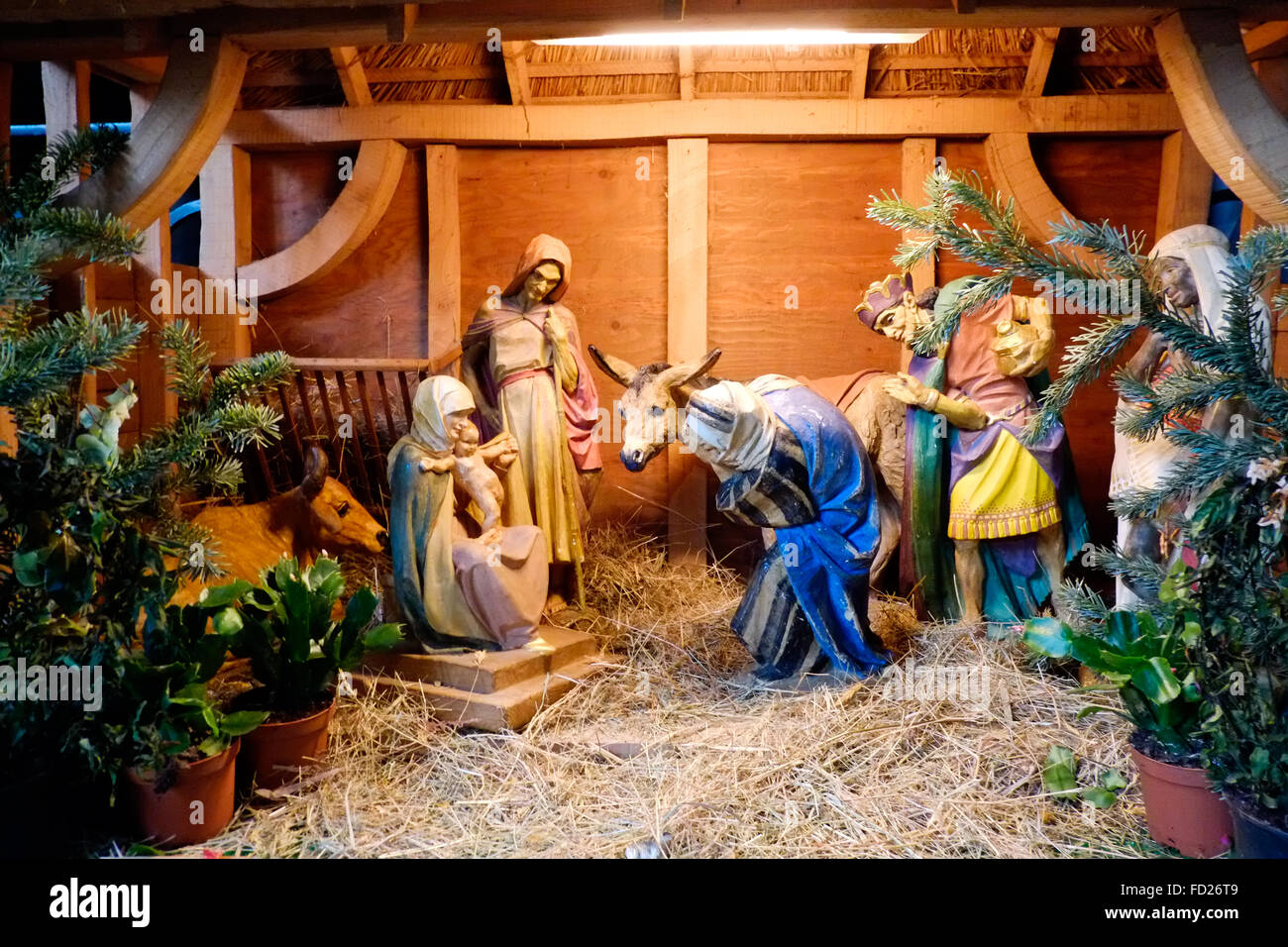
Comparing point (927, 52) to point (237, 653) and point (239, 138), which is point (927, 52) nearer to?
point (239, 138)

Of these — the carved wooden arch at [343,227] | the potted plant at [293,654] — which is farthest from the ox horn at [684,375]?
the carved wooden arch at [343,227]

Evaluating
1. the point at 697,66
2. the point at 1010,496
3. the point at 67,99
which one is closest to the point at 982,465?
the point at 1010,496

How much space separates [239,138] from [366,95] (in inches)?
26.0

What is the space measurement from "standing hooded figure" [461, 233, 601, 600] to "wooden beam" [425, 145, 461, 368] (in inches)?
22.6

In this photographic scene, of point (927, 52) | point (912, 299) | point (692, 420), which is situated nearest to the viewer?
point (692, 420)

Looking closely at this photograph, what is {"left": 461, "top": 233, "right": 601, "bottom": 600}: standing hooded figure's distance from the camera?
4.42m

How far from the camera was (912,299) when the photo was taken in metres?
4.20

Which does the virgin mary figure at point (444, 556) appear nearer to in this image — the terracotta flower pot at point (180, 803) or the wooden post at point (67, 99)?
the terracotta flower pot at point (180, 803)

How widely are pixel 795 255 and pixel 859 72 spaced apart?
2.90 ft

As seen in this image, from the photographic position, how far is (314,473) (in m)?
4.52

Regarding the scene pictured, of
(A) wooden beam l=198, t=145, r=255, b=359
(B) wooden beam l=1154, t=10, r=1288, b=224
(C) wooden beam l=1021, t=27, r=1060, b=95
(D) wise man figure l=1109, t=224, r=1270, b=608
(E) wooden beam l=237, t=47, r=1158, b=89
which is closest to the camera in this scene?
(B) wooden beam l=1154, t=10, r=1288, b=224

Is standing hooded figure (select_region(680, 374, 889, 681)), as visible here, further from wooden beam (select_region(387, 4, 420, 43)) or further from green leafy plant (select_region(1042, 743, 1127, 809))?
wooden beam (select_region(387, 4, 420, 43))

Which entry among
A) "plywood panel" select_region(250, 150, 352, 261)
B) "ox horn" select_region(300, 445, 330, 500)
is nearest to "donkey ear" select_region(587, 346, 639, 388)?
"ox horn" select_region(300, 445, 330, 500)
